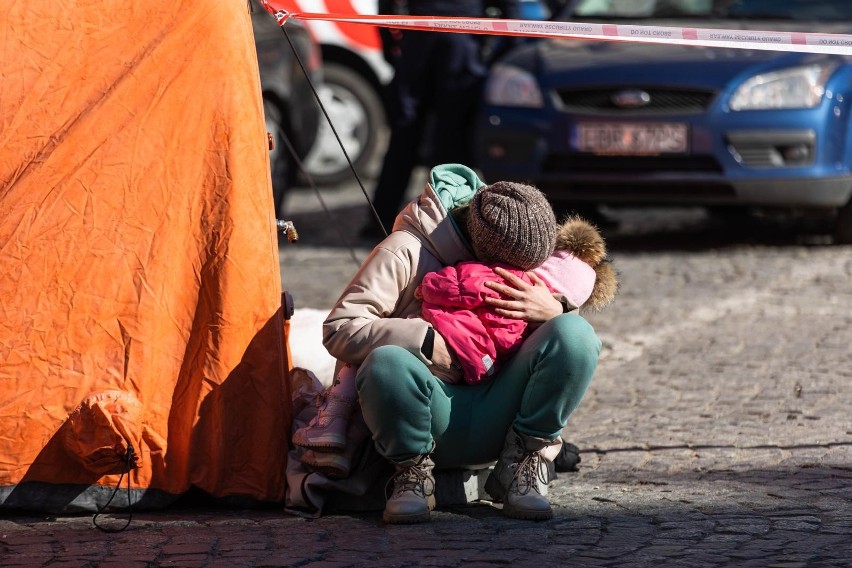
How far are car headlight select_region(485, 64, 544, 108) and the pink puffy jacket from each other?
528 cm

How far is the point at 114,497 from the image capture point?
4.52 meters

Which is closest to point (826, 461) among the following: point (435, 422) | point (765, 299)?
point (435, 422)

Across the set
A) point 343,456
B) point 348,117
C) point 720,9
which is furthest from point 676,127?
point 343,456

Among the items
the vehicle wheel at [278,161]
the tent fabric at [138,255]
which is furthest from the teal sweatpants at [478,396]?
the vehicle wheel at [278,161]

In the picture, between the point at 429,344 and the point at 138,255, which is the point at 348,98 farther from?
the point at 429,344

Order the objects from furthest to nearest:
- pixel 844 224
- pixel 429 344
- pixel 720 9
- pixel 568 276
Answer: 1. pixel 720 9
2. pixel 844 224
3. pixel 568 276
4. pixel 429 344

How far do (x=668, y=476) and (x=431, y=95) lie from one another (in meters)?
5.65

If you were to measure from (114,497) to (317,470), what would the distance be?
59cm

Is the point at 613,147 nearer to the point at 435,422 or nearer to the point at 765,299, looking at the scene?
the point at 765,299

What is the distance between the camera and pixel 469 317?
4.37 meters

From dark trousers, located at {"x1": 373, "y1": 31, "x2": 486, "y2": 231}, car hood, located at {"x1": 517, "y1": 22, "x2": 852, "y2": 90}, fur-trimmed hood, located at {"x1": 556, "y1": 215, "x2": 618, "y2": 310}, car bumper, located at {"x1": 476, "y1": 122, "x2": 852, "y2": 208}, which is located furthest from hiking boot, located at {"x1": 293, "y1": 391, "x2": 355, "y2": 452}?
dark trousers, located at {"x1": 373, "y1": 31, "x2": 486, "y2": 231}

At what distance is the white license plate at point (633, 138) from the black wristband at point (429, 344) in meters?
5.20

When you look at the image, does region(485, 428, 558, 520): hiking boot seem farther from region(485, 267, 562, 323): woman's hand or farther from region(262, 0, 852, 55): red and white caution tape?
region(262, 0, 852, 55): red and white caution tape

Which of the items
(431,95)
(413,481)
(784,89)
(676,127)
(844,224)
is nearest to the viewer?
(413,481)
